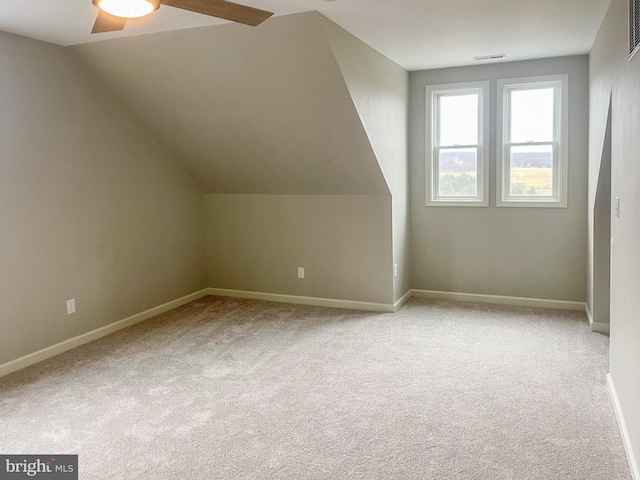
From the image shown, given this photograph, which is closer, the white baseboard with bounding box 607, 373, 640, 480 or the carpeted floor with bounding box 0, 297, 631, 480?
the white baseboard with bounding box 607, 373, 640, 480

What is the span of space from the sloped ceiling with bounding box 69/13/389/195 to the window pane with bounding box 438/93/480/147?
1052 millimetres

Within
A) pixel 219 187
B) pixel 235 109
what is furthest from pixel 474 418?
pixel 219 187

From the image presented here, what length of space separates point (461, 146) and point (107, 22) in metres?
3.72

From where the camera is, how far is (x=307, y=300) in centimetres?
533

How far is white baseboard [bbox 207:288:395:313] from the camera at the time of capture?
198 inches

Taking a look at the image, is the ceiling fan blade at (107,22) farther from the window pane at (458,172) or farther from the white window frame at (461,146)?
the window pane at (458,172)

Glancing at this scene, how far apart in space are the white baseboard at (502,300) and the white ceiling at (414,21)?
2265 millimetres

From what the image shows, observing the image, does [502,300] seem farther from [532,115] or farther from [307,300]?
[307,300]

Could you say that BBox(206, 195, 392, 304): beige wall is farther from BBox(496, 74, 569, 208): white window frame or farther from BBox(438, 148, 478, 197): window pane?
BBox(496, 74, 569, 208): white window frame

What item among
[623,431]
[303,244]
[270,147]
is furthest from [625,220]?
[303,244]

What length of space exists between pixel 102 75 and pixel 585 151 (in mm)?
4176

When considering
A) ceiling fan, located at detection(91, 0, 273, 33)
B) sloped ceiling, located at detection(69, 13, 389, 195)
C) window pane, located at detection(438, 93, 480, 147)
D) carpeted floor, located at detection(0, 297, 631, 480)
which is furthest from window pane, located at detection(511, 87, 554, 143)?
ceiling fan, located at detection(91, 0, 273, 33)

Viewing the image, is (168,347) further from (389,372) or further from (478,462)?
(478,462)

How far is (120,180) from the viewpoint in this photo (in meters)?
4.57
